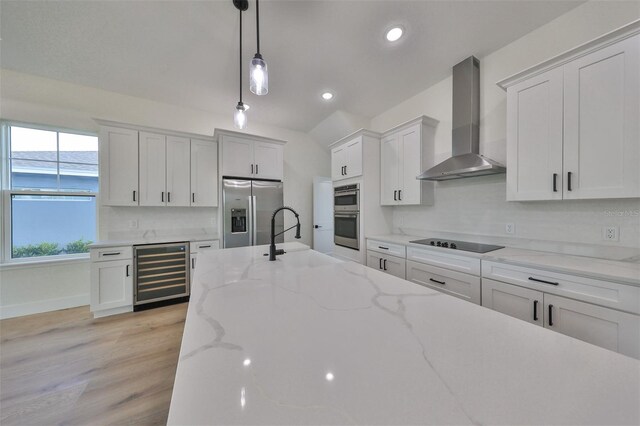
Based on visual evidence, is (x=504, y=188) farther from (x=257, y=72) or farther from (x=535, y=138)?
(x=257, y=72)

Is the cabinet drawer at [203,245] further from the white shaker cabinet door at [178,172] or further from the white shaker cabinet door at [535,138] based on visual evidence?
the white shaker cabinet door at [535,138]

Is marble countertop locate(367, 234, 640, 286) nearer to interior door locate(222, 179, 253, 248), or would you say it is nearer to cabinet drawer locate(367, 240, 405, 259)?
cabinet drawer locate(367, 240, 405, 259)

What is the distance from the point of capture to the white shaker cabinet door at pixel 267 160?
3.49 meters

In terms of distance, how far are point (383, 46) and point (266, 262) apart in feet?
7.77

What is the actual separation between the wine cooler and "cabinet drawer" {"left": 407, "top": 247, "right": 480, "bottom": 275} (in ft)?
9.51

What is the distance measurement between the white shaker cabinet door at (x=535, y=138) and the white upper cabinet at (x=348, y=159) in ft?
5.35

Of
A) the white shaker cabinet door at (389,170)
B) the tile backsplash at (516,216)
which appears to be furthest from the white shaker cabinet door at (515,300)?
the white shaker cabinet door at (389,170)

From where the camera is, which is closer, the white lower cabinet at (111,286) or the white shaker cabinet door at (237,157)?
the white lower cabinet at (111,286)

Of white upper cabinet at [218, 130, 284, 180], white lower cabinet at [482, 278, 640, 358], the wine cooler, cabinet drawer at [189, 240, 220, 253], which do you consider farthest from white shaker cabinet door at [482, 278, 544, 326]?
the wine cooler

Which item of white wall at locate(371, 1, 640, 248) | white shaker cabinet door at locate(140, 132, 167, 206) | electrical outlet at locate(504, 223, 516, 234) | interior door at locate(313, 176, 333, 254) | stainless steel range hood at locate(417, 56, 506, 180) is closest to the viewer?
white wall at locate(371, 1, 640, 248)

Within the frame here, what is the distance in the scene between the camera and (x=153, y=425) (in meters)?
1.35

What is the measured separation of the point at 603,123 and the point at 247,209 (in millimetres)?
3567

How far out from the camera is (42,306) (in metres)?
2.70

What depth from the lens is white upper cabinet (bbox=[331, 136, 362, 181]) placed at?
3143 millimetres
